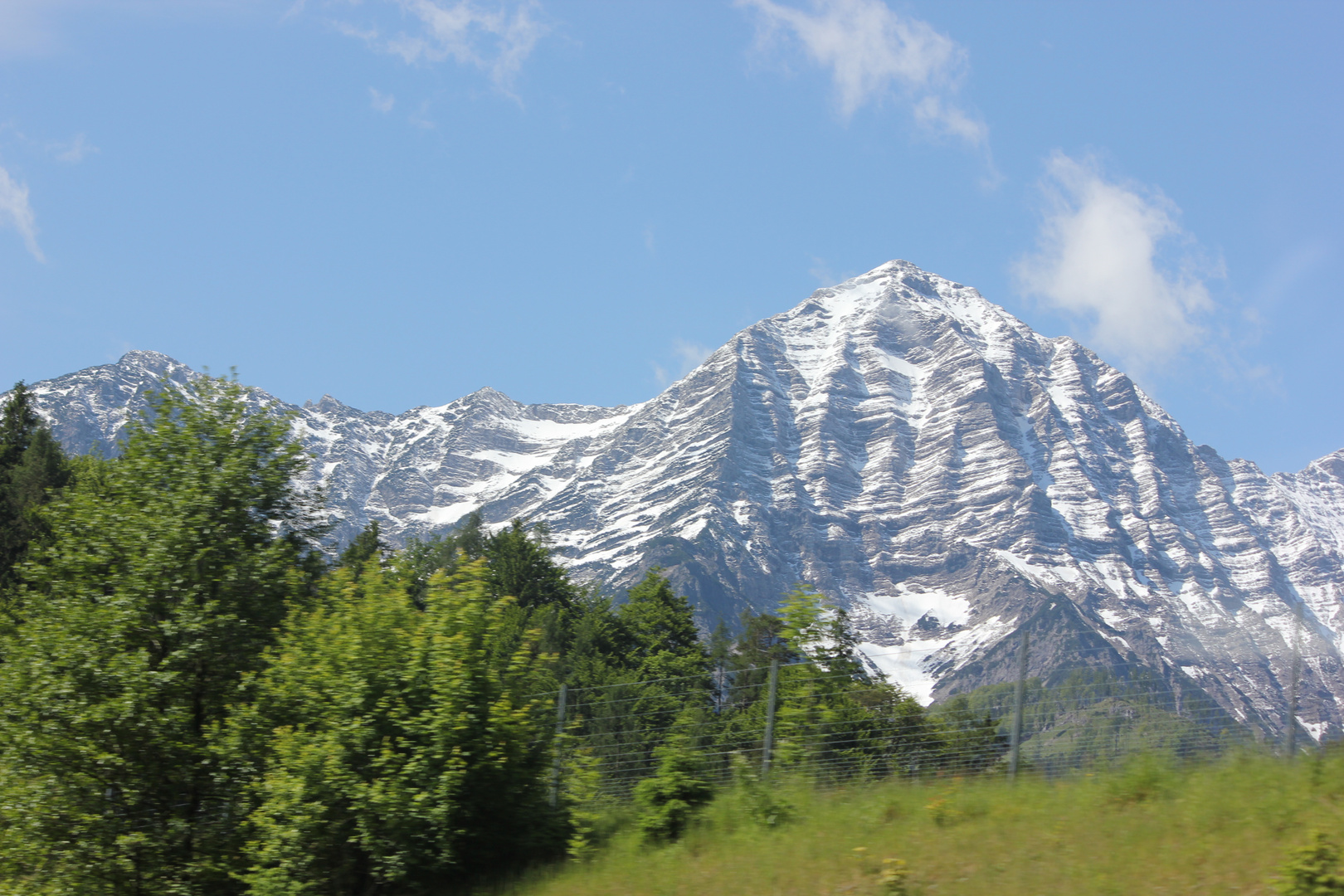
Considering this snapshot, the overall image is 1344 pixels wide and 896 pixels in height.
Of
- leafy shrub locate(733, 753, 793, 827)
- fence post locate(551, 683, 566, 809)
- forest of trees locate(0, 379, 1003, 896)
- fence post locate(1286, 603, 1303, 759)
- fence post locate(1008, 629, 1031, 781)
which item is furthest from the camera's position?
fence post locate(551, 683, 566, 809)

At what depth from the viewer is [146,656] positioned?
1562 cm

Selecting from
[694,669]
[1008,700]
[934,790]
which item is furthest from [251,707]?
[694,669]

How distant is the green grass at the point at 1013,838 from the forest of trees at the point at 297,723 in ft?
2.95

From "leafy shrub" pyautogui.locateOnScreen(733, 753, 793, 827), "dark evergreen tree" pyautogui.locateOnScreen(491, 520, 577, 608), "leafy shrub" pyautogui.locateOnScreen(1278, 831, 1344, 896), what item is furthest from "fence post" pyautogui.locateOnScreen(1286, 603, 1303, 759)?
"dark evergreen tree" pyautogui.locateOnScreen(491, 520, 577, 608)

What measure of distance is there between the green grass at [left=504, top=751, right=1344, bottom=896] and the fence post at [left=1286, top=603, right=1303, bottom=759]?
684mm

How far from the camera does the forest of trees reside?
44.1 ft

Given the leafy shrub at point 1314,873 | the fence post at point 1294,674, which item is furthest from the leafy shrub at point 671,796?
the leafy shrub at point 1314,873

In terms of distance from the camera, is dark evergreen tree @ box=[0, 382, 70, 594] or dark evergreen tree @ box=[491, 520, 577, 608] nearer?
dark evergreen tree @ box=[0, 382, 70, 594]

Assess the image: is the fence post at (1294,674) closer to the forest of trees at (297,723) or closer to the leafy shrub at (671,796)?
the forest of trees at (297,723)

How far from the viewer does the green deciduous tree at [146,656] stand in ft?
49.2

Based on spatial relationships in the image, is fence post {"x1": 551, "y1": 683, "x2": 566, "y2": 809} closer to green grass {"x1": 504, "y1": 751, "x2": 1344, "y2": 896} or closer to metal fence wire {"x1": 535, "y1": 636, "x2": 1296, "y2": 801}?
metal fence wire {"x1": 535, "y1": 636, "x2": 1296, "y2": 801}

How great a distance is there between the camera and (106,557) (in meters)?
17.2

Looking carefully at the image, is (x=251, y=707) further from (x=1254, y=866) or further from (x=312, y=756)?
(x=1254, y=866)

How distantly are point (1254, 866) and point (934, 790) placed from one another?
4.32 m
